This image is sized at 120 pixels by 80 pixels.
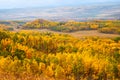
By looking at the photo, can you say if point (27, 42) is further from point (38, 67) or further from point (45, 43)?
point (38, 67)

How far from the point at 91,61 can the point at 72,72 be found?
12.8 metres

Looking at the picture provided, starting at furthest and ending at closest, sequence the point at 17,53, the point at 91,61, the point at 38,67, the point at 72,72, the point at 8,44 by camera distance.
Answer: the point at 8,44
the point at 17,53
the point at 91,61
the point at 72,72
the point at 38,67

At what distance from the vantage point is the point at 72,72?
118 m

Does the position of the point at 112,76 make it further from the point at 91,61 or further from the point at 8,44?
the point at 8,44

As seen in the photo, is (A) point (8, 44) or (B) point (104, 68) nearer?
(B) point (104, 68)

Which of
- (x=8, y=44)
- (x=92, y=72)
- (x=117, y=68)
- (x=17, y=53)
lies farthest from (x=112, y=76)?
(x=8, y=44)

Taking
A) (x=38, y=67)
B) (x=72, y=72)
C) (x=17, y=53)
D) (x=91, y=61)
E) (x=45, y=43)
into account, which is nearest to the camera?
(x=38, y=67)

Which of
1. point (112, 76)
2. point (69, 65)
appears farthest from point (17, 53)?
point (112, 76)

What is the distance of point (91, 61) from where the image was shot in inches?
4968

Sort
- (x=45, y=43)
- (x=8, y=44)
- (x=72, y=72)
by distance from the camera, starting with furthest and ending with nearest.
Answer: (x=45, y=43), (x=8, y=44), (x=72, y=72)

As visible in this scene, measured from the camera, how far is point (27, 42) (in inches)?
7490

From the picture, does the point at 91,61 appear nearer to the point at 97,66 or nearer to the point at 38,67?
the point at 97,66

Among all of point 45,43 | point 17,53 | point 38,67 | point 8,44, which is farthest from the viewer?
point 45,43

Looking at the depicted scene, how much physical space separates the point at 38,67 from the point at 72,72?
16.2 m
